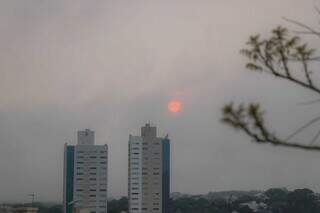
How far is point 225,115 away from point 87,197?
159ft

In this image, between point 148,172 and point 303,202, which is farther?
point 148,172

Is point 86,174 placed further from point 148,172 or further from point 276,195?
point 276,195

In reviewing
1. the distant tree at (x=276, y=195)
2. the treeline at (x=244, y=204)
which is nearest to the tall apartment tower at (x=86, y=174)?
the treeline at (x=244, y=204)

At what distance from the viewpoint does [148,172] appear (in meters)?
50.7

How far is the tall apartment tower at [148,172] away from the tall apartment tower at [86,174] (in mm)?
2107

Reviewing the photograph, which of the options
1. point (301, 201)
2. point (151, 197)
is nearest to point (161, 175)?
point (151, 197)

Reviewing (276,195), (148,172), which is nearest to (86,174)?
(148,172)

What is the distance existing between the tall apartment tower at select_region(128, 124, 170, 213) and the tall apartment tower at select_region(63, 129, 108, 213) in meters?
2.11

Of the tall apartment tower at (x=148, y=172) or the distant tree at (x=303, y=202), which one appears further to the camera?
the tall apartment tower at (x=148, y=172)

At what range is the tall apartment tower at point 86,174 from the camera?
168ft

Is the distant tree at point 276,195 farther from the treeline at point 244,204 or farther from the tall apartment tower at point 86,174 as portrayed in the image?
the tall apartment tower at point 86,174

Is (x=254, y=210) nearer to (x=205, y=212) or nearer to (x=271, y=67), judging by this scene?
(x=205, y=212)

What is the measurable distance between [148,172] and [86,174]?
4219 millimetres

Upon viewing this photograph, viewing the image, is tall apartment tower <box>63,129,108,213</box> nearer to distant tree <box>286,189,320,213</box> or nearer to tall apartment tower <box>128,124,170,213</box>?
tall apartment tower <box>128,124,170,213</box>
